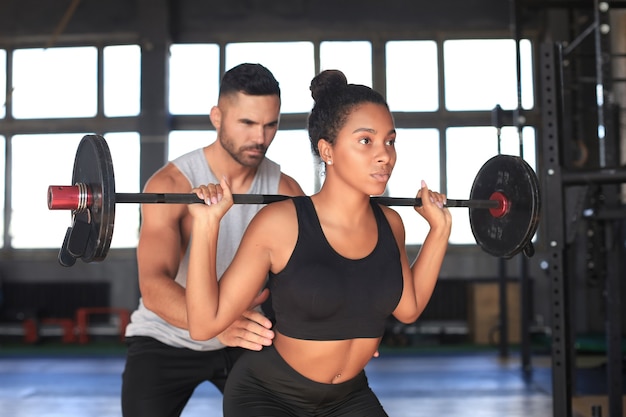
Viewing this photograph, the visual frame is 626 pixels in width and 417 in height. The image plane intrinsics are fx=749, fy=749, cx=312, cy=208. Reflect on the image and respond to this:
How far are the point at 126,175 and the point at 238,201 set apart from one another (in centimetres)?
761

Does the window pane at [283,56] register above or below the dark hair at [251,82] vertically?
above

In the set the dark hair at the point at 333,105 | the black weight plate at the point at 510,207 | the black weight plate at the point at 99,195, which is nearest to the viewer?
the black weight plate at the point at 99,195

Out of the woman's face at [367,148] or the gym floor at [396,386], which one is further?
the gym floor at [396,386]

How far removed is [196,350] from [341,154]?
2.78 feet

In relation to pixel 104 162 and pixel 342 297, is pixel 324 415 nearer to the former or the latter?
pixel 342 297

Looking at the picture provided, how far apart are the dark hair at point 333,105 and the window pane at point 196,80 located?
7572mm

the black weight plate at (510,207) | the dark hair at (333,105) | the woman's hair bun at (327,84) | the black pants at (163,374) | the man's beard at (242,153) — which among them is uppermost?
the woman's hair bun at (327,84)

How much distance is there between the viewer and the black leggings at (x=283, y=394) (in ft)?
5.93

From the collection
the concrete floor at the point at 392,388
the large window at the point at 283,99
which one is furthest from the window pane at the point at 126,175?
the concrete floor at the point at 392,388

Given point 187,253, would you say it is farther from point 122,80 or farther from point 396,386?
point 122,80

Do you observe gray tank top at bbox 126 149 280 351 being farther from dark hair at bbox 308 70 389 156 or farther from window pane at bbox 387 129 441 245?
window pane at bbox 387 129 441 245

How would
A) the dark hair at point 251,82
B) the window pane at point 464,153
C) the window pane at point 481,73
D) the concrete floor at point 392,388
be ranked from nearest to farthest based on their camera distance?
the dark hair at point 251,82
the concrete floor at point 392,388
the window pane at point 464,153
the window pane at point 481,73

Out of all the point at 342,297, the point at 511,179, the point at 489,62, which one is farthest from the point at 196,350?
the point at 489,62

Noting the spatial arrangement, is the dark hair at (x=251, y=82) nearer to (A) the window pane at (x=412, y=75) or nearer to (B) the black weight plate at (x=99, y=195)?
(B) the black weight plate at (x=99, y=195)
